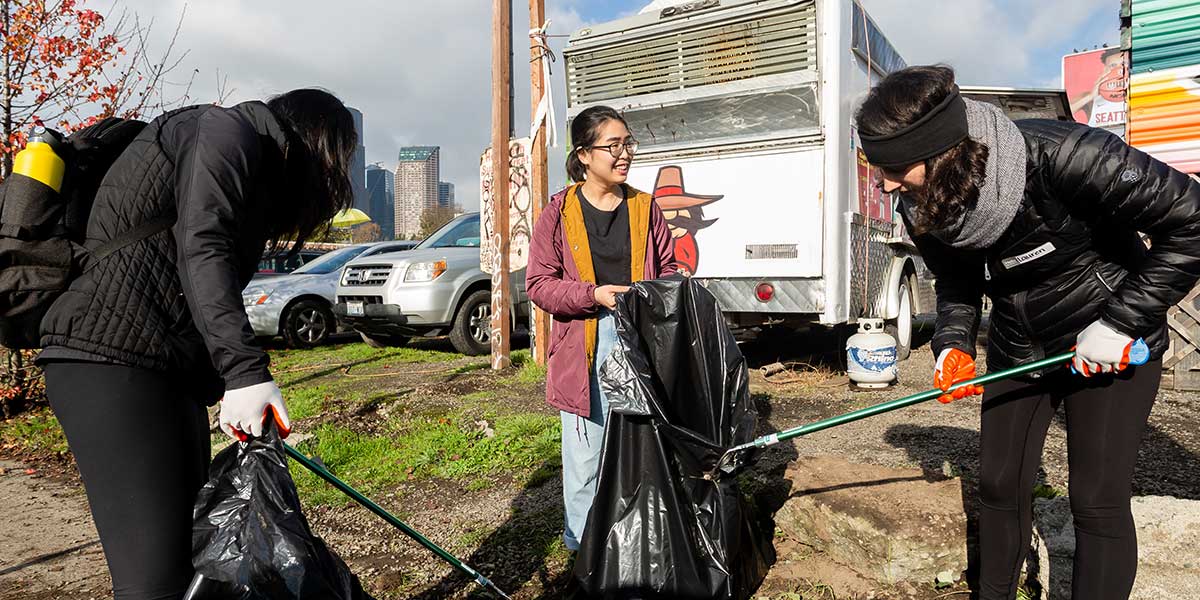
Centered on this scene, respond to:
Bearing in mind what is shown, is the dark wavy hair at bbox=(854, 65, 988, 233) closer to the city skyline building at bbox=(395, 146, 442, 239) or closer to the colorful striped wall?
the colorful striped wall

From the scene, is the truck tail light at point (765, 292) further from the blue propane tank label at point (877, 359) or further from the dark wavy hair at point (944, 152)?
the dark wavy hair at point (944, 152)

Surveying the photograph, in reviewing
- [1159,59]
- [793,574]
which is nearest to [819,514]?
[793,574]

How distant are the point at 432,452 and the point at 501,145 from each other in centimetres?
330

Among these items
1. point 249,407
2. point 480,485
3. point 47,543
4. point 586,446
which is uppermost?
point 249,407

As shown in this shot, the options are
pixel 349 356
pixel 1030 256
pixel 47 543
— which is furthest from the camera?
pixel 349 356

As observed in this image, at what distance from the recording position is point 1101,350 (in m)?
1.85

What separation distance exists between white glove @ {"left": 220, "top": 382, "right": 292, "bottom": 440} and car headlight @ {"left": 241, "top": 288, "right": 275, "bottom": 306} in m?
8.25

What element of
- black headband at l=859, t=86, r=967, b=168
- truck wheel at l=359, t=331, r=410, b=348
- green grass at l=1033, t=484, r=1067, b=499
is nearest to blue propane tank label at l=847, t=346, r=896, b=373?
green grass at l=1033, t=484, r=1067, b=499

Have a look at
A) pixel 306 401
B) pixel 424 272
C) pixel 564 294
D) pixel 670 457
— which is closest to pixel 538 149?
pixel 424 272

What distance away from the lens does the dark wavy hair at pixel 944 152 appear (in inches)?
72.1

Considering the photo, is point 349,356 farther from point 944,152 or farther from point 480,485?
point 944,152

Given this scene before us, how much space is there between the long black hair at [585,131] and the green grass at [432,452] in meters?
1.94

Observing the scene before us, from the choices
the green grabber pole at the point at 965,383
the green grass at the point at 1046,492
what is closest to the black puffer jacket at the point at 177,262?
the green grabber pole at the point at 965,383

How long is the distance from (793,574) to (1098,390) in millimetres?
1305
